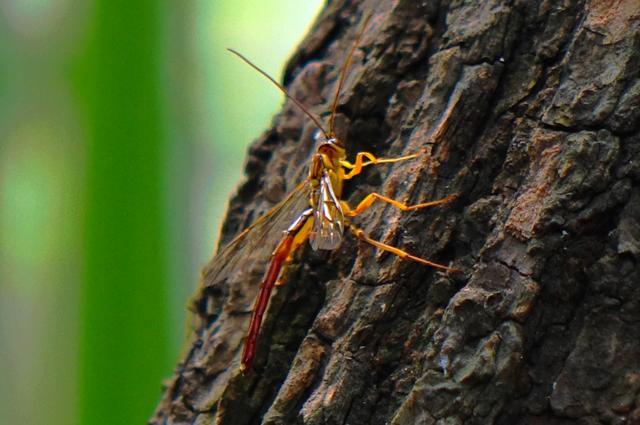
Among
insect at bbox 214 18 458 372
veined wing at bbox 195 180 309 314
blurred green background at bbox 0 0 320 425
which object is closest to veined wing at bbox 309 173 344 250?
insect at bbox 214 18 458 372

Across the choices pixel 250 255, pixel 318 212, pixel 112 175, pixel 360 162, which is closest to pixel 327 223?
pixel 318 212

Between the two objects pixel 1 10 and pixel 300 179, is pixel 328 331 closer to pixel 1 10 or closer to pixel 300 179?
pixel 300 179

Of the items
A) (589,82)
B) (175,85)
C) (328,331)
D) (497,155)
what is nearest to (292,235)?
(328,331)

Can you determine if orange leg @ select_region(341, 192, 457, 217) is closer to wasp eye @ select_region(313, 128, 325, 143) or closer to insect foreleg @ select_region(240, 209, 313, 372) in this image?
insect foreleg @ select_region(240, 209, 313, 372)

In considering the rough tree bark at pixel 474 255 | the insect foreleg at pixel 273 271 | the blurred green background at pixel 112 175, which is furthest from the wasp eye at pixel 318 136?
the blurred green background at pixel 112 175

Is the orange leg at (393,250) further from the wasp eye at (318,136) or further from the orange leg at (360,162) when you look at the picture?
the wasp eye at (318,136)

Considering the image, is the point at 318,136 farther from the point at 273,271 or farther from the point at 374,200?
the point at 273,271
